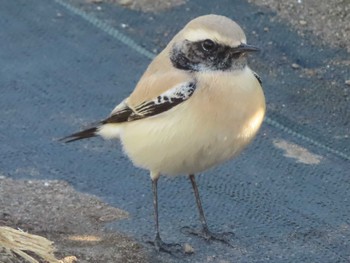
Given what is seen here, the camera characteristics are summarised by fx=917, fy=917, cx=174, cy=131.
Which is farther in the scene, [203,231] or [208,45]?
[203,231]

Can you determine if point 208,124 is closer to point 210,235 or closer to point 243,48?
point 243,48

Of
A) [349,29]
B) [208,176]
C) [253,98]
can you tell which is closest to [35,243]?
[253,98]

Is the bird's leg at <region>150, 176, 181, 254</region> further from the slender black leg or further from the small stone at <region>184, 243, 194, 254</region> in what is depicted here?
the slender black leg

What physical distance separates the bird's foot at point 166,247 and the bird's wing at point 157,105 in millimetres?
548

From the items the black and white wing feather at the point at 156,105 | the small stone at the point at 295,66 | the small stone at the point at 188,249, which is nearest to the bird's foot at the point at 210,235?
the small stone at the point at 188,249

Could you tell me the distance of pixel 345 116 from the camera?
5.49 metres

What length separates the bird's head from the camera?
3.58 meters

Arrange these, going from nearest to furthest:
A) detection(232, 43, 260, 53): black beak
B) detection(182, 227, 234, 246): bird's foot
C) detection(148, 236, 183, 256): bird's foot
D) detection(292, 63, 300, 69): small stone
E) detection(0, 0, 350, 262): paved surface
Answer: detection(232, 43, 260, 53): black beak
detection(148, 236, 183, 256): bird's foot
detection(182, 227, 234, 246): bird's foot
detection(0, 0, 350, 262): paved surface
detection(292, 63, 300, 69): small stone

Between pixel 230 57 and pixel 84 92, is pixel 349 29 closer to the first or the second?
pixel 84 92

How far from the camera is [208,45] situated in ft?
12.0

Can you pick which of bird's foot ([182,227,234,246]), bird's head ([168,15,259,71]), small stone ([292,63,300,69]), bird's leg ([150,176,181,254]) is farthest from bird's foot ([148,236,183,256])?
small stone ([292,63,300,69])

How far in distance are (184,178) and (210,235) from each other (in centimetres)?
56

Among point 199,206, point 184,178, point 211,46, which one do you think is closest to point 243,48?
point 211,46

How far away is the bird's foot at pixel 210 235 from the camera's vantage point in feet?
13.5
